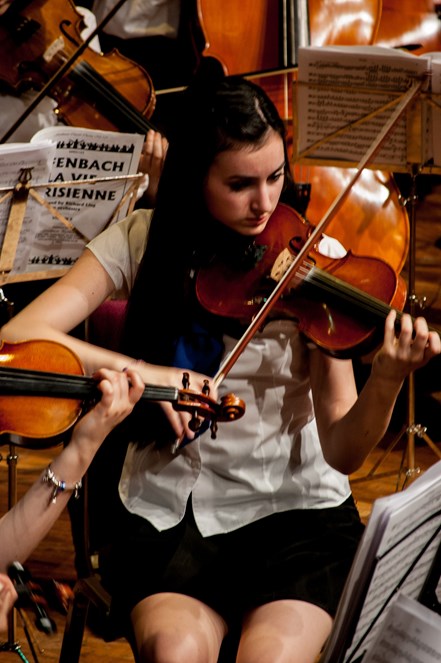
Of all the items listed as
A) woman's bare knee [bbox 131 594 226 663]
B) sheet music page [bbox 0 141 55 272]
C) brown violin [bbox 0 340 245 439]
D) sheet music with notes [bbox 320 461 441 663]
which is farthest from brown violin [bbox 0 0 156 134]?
sheet music with notes [bbox 320 461 441 663]

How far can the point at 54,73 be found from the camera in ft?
8.48

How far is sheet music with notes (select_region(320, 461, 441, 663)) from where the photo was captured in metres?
1.04

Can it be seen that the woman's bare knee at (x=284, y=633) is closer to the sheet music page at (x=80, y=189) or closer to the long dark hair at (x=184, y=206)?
the long dark hair at (x=184, y=206)

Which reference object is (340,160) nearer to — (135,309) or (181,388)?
(135,309)

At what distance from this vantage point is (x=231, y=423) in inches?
64.1

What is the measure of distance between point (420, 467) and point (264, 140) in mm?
1490

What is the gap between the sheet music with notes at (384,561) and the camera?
40.9 inches

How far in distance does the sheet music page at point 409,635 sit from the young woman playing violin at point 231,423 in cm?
38

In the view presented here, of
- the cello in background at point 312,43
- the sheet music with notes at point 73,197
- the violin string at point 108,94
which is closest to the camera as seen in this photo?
the sheet music with notes at point 73,197

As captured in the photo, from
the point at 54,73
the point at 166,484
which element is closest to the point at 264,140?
the point at 166,484

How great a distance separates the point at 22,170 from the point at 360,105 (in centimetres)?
77

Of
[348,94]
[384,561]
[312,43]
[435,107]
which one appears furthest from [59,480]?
[312,43]

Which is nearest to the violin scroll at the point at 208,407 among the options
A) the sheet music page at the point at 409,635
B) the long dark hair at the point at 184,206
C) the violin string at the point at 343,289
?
the long dark hair at the point at 184,206

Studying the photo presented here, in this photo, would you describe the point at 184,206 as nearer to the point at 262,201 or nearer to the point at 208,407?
the point at 262,201
